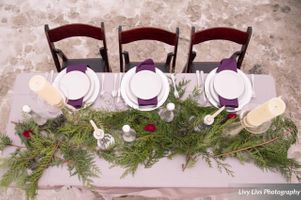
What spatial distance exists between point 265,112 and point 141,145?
21.5 inches

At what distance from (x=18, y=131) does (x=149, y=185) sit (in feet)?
2.15

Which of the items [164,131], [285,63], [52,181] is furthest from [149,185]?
[285,63]

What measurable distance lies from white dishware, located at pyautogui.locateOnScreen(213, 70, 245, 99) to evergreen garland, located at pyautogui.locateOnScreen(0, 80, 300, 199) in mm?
165

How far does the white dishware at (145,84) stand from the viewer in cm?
150

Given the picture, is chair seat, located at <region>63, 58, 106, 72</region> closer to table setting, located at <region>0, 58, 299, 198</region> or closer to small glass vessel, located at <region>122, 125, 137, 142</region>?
table setting, located at <region>0, 58, 299, 198</region>

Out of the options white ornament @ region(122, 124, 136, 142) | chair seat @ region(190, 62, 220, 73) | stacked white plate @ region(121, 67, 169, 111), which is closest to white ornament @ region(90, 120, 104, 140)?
white ornament @ region(122, 124, 136, 142)

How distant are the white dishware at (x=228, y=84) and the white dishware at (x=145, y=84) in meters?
→ 0.30

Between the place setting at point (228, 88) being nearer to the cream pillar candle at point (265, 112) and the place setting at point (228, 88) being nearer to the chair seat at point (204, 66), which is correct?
the cream pillar candle at point (265, 112)

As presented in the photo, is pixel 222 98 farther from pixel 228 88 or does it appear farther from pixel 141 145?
pixel 141 145

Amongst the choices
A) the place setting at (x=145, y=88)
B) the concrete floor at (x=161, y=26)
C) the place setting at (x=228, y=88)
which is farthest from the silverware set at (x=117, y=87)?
the concrete floor at (x=161, y=26)

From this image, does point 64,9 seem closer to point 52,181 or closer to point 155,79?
point 155,79

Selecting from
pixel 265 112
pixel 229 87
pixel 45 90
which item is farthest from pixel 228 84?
pixel 45 90

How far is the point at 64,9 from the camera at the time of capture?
2812 mm

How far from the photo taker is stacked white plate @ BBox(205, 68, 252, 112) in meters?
1.51
